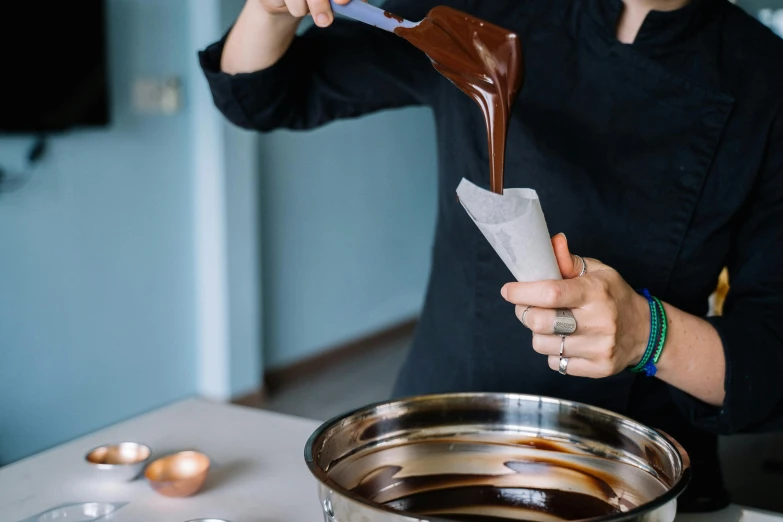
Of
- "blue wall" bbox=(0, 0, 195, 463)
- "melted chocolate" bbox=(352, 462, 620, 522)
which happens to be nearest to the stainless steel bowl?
"melted chocolate" bbox=(352, 462, 620, 522)

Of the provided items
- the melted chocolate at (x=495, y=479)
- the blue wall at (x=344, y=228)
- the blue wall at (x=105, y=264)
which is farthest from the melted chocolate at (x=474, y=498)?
the blue wall at (x=344, y=228)

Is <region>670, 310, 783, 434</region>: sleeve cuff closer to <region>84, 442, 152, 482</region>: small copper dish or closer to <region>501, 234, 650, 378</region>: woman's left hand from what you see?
<region>501, 234, 650, 378</region>: woman's left hand

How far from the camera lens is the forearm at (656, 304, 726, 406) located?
921mm

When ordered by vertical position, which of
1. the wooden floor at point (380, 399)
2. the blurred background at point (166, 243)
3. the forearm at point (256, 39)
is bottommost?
the wooden floor at point (380, 399)

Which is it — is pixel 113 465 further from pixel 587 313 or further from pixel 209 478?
pixel 587 313

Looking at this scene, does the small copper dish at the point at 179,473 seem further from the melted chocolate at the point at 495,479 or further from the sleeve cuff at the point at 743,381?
the sleeve cuff at the point at 743,381

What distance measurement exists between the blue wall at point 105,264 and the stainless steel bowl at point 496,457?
1.98 m

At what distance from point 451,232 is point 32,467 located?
26.6 inches

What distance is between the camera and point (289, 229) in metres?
3.74

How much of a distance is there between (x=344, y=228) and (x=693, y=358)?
323 centimetres

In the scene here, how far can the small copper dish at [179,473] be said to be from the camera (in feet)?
3.05

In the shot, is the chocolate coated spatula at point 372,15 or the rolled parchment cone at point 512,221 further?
the chocolate coated spatula at point 372,15

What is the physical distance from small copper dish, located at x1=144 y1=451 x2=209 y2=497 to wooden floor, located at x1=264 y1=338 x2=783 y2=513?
1.67 meters

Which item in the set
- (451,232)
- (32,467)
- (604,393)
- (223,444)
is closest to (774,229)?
(604,393)
